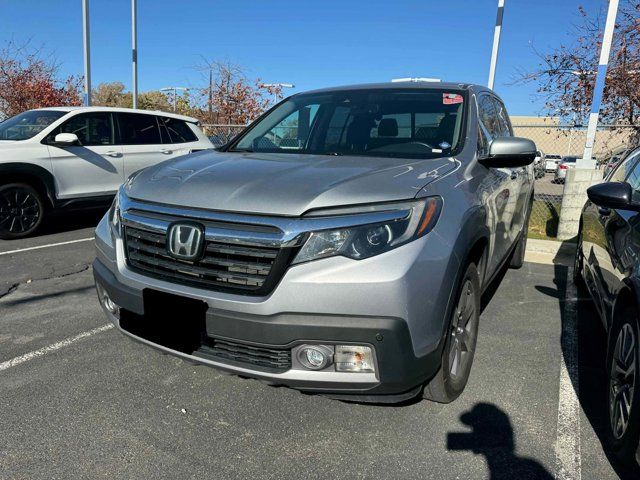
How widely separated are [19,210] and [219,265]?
18.5 ft

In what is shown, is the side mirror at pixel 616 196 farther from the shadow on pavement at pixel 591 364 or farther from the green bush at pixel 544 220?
the green bush at pixel 544 220

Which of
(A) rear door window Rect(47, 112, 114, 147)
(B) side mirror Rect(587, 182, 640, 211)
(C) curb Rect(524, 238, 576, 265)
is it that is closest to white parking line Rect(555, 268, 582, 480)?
(B) side mirror Rect(587, 182, 640, 211)

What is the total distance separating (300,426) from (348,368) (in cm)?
63

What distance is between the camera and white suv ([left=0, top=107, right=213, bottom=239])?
6504mm

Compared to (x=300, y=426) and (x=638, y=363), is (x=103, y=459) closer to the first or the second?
(x=300, y=426)

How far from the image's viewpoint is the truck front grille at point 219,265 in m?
2.07

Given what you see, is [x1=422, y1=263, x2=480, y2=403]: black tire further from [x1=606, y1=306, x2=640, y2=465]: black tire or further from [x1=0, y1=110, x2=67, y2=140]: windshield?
[x1=0, y1=110, x2=67, y2=140]: windshield

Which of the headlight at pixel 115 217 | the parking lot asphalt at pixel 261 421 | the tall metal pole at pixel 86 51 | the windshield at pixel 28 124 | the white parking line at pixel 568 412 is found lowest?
the parking lot asphalt at pixel 261 421

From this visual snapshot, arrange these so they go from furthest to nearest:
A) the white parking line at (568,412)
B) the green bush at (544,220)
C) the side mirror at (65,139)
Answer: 1. the green bush at (544,220)
2. the side mirror at (65,139)
3. the white parking line at (568,412)

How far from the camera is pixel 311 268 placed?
202 centimetres

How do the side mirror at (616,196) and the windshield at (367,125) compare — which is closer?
the side mirror at (616,196)

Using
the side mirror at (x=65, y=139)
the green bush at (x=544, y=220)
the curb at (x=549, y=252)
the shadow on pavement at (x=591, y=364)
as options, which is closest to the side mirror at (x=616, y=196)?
the shadow on pavement at (x=591, y=364)

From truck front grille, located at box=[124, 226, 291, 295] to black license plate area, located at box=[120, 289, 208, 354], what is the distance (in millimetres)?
93

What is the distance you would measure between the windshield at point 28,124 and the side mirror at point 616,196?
272 inches
